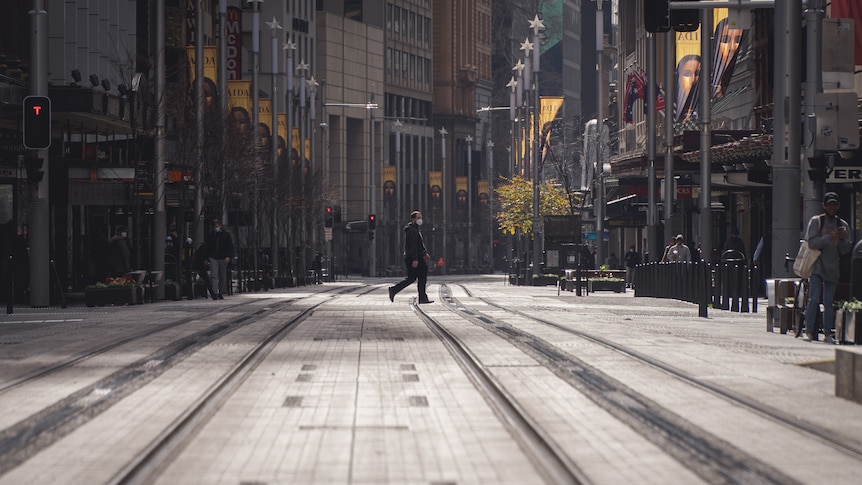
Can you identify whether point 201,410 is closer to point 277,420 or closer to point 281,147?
point 277,420

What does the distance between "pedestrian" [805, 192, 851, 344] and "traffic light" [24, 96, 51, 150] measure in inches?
690

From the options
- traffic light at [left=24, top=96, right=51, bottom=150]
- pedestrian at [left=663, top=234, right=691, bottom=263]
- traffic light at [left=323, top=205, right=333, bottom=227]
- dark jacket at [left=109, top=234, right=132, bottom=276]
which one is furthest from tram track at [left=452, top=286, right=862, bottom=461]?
traffic light at [left=323, top=205, right=333, bottom=227]

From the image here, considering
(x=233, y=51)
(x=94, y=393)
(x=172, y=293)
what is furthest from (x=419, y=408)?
(x=233, y=51)

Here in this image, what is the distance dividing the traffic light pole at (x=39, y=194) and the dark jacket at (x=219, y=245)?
5.90 metres

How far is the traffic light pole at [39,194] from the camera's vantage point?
34625 mm

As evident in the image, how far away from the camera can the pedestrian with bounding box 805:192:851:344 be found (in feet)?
68.6

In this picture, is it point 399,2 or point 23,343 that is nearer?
point 23,343

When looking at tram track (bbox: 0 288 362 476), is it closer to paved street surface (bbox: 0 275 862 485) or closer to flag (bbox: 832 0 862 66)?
paved street surface (bbox: 0 275 862 485)

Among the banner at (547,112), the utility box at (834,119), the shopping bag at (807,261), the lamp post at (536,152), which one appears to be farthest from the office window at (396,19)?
the shopping bag at (807,261)

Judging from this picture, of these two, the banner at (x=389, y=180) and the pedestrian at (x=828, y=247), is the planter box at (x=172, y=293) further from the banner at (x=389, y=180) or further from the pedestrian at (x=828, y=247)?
the banner at (x=389, y=180)

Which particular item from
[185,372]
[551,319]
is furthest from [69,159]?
[185,372]

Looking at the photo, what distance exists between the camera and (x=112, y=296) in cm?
3659

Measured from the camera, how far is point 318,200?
9106cm

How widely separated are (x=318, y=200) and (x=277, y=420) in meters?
79.0
